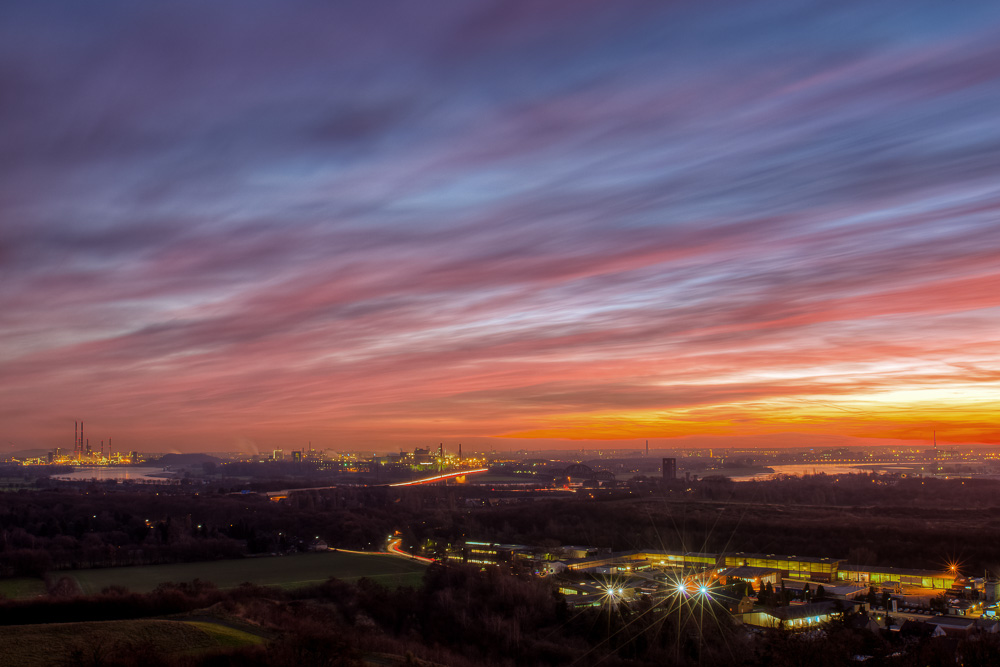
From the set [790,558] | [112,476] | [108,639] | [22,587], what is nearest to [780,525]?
[790,558]

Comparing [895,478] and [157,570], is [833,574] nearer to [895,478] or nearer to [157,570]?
[157,570]

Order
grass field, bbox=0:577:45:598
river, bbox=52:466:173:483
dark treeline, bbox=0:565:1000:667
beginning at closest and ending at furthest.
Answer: dark treeline, bbox=0:565:1000:667 → grass field, bbox=0:577:45:598 → river, bbox=52:466:173:483

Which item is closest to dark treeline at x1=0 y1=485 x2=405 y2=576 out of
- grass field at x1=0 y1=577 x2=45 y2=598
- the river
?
grass field at x1=0 y1=577 x2=45 y2=598

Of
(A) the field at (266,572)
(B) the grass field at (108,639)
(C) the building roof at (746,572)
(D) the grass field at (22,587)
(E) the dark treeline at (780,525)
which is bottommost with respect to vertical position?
(E) the dark treeline at (780,525)

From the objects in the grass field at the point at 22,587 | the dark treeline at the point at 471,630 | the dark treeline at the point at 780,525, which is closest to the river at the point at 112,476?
the dark treeline at the point at 780,525

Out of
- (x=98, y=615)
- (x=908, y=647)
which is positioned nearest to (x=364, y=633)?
(x=98, y=615)

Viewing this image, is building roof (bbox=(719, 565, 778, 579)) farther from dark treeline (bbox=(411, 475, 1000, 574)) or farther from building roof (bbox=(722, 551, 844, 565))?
dark treeline (bbox=(411, 475, 1000, 574))

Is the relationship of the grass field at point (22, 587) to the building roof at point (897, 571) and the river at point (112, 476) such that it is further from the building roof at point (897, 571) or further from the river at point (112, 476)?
the river at point (112, 476)
